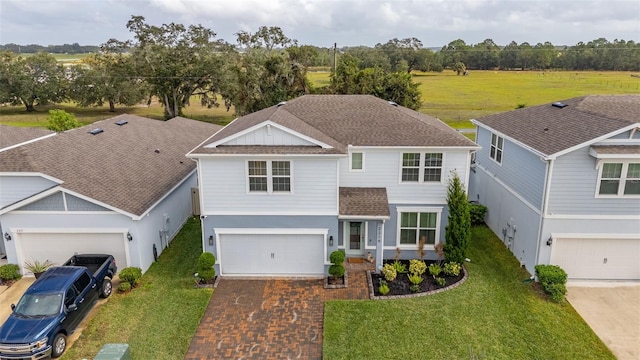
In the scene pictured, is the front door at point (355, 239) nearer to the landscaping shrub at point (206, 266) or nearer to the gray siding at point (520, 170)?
the landscaping shrub at point (206, 266)

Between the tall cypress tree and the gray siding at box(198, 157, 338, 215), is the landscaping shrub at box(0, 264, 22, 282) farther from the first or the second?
the tall cypress tree

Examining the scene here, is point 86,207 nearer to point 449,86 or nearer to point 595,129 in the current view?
point 595,129

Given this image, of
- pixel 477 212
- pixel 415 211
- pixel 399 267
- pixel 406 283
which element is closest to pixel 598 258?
pixel 477 212

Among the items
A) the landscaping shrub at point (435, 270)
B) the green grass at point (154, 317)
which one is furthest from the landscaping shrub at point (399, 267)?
the green grass at point (154, 317)

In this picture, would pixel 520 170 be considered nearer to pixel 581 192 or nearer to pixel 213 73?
pixel 581 192

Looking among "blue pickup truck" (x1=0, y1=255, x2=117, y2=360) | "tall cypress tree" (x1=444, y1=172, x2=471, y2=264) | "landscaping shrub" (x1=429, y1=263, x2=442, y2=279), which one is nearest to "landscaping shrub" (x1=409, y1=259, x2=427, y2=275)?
"landscaping shrub" (x1=429, y1=263, x2=442, y2=279)

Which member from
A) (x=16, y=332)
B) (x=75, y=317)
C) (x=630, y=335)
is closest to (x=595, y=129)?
(x=630, y=335)
